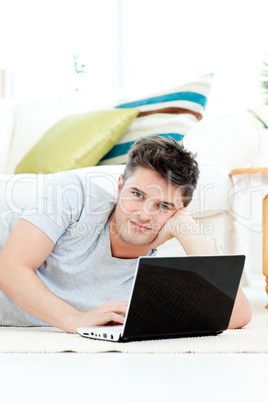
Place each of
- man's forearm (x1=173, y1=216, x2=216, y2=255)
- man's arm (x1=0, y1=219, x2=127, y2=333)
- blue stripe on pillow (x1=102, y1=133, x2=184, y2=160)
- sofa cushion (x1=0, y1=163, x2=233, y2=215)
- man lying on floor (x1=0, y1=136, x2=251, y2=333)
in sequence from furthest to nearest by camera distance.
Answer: blue stripe on pillow (x1=102, y1=133, x2=184, y2=160) < sofa cushion (x1=0, y1=163, x2=233, y2=215) < man's forearm (x1=173, y1=216, x2=216, y2=255) < man lying on floor (x1=0, y1=136, x2=251, y2=333) < man's arm (x1=0, y1=219, x2=127, y2=333)

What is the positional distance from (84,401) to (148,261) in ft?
1.26

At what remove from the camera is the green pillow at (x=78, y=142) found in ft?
7.78

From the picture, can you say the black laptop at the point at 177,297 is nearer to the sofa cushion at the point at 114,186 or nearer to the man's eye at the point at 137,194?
the man's eye at the point at 137,194

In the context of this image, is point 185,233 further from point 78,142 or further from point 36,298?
point 78,142

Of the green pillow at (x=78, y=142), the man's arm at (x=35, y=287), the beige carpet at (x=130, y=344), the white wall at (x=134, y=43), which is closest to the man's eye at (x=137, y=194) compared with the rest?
the man's arm at (x=35, y=287)

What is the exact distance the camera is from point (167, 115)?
253 centimetres

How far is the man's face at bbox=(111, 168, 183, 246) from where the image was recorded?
4.61ft

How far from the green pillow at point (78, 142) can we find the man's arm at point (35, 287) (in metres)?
0.98

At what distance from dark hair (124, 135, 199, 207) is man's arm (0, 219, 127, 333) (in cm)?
30

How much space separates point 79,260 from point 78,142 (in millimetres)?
1010

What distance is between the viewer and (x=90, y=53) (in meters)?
4.11

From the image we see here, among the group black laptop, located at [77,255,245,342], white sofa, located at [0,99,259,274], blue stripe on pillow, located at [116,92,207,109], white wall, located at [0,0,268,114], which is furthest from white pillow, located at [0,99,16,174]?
black laptop, located at [77,255,245,342]

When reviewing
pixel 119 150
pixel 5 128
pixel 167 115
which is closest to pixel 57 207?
pixel 119 150

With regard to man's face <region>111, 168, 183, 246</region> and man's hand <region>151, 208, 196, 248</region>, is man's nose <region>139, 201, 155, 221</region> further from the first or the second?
man's hand <region>151, 208, 196, 248</region>
